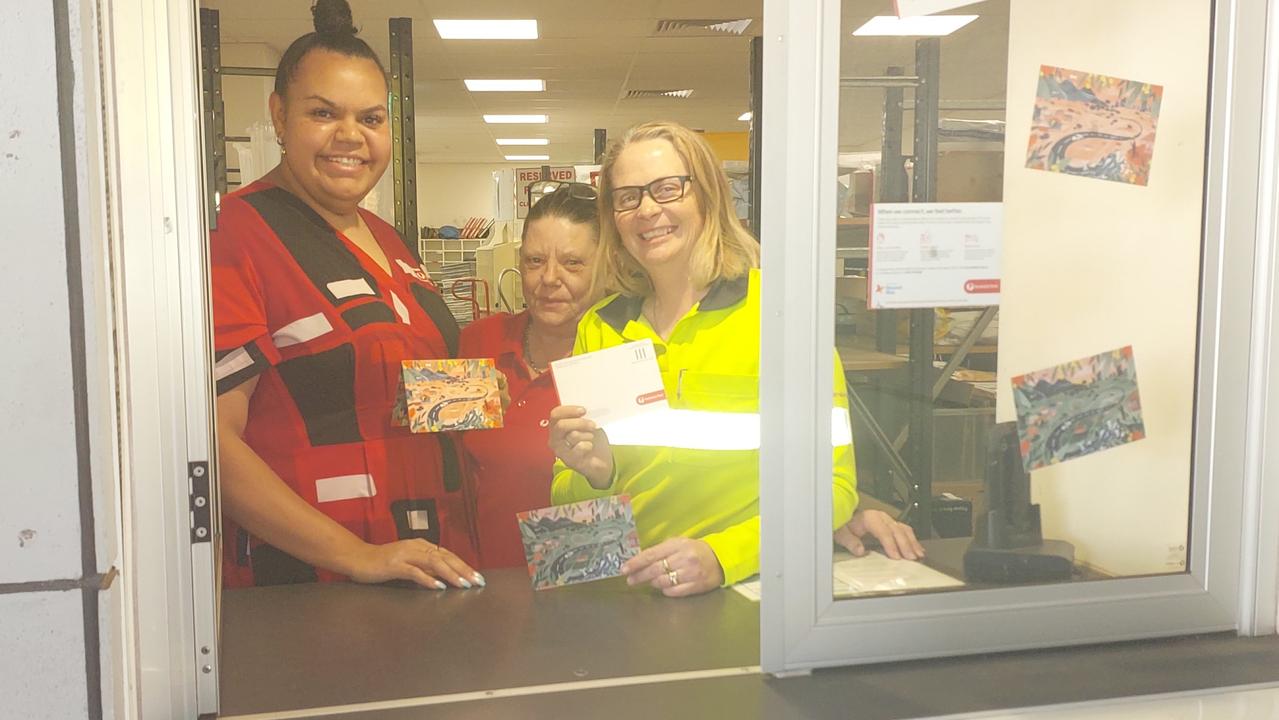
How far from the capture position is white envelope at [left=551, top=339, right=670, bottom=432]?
2436 mm

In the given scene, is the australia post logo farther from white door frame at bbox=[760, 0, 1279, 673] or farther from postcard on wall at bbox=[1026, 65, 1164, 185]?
postcard on wall at bbox=[1026, 65, 1164, 185]

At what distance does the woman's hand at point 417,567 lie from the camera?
7.59 feet

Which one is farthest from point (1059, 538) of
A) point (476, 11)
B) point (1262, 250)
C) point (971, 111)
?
point (476, 11)

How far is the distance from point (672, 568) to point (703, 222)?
87 cm

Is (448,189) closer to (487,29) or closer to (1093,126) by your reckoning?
(487,29)

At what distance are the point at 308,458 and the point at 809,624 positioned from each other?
4.95 ft

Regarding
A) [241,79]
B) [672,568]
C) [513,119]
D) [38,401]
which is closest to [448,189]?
[513,119]

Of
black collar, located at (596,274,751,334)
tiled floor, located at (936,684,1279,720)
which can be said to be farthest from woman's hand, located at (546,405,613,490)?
tiled floor, located at (936,684,1279,720)

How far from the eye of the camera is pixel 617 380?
244 centimetres

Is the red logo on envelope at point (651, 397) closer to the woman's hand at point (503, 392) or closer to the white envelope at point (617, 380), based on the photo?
the white envelope at point (617, 380)

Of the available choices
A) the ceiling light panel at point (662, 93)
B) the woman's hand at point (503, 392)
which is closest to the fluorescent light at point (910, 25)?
the woman's hand at point (503, 392)

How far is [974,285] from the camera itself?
1.82 meters

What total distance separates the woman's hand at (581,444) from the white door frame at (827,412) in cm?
78

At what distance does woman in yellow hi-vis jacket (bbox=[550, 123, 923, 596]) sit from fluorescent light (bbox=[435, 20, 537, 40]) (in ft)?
8.97
